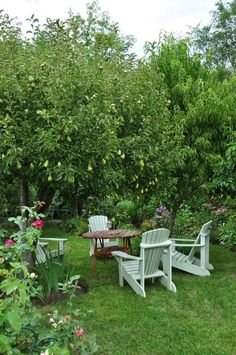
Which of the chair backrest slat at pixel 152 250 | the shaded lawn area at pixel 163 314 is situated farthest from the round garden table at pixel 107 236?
the chair backrest slat at pixel 152 250

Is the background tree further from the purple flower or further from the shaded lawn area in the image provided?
the shaded lawn area

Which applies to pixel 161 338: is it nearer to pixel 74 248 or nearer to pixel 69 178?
pixel 69 178

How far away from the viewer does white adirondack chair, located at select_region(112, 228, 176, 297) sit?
4.91 meters

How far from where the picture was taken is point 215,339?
3.61 m

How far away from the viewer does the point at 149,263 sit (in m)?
5.02

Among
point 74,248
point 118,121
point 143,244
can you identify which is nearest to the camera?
point 118,121

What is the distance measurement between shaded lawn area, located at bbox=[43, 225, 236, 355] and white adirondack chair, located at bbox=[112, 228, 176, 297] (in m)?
0.12

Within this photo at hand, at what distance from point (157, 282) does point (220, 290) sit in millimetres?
887

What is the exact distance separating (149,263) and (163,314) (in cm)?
86

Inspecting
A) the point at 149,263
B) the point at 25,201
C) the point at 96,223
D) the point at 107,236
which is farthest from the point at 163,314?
the point at 96,223

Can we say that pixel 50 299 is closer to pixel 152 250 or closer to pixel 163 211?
pixel 152 250

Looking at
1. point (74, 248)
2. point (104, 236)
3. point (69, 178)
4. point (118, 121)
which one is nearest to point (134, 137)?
point (118, 121)

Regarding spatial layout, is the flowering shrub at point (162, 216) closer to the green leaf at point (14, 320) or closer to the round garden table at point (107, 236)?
the round garden table at point (107, 236)

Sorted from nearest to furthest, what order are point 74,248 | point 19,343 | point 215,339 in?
point 19,343 < point 215,339 < point 74,248
